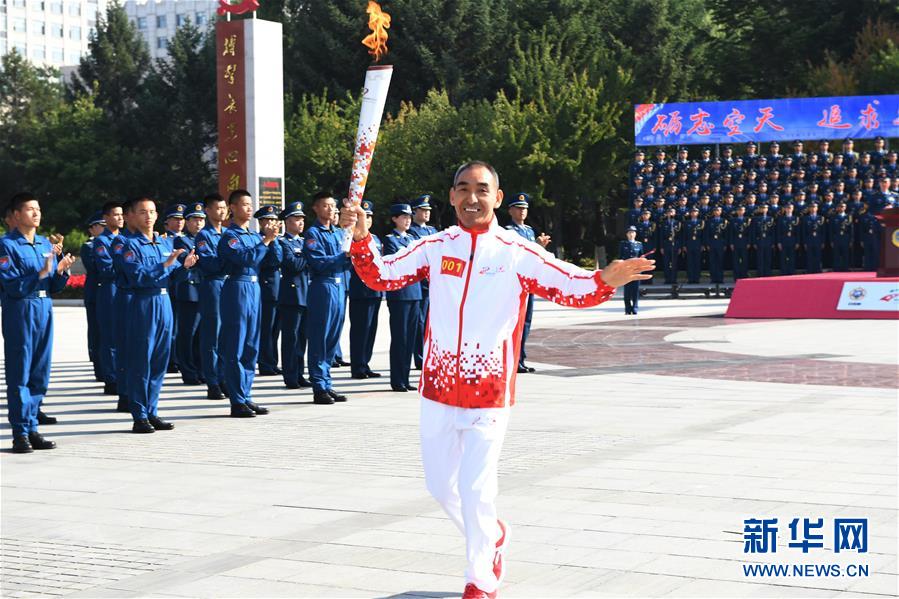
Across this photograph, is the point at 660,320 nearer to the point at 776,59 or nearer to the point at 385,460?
the point at 385,460

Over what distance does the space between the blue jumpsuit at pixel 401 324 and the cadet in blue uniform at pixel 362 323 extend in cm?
54

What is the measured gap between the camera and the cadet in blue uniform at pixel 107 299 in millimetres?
12523

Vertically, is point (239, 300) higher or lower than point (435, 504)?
higher

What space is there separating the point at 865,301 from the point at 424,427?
17.6m

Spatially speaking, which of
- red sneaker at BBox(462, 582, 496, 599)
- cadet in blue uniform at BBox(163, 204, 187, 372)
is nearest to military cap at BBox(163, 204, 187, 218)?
cadet in blue uniform at BBox(163, 204, 187, 372)

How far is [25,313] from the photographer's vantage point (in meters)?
9.45

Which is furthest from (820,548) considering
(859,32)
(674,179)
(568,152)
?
(859,32)

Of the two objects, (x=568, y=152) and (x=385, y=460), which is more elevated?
(x=568, y=152)

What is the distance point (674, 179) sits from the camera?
3194 cm

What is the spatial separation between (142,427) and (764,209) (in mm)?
21962

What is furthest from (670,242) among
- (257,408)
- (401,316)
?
(257,408)

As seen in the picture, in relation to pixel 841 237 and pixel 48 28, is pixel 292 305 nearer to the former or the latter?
pixel 841 237

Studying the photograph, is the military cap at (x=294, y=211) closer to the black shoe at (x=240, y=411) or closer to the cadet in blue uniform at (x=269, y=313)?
the cadet in blue uniform at (x=269, y=313)

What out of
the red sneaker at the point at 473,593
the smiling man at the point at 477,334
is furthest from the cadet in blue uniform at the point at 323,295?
the red sneaker at the point at 473,593
